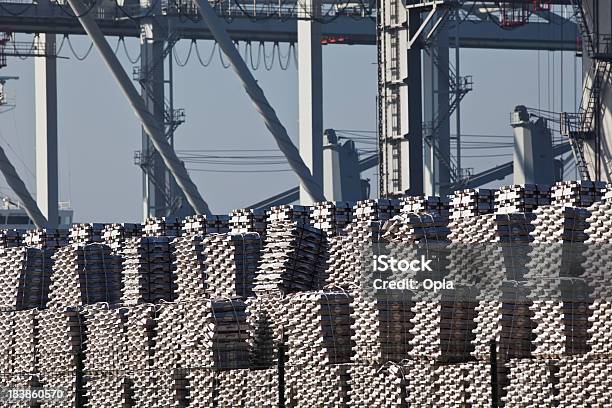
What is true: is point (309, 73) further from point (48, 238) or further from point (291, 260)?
point (291, 260)

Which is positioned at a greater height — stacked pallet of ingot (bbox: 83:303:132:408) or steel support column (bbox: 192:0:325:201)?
steel support column (bbox: 192:0:325:201)

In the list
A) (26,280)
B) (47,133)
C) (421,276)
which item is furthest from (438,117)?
(421,276)

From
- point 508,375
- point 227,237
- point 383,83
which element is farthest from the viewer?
point 383,83

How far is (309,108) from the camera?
33.6m

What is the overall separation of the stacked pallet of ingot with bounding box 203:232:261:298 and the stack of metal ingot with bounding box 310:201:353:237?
1.08 m

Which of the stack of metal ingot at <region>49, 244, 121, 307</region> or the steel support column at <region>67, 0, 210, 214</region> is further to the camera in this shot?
the steel support column at <region>67, 0, 210, 214</region>

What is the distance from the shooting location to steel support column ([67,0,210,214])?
97.4 feet

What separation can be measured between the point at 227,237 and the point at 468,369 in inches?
174

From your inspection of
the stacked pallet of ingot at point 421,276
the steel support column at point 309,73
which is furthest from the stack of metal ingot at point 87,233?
the steel support column at point 309,73

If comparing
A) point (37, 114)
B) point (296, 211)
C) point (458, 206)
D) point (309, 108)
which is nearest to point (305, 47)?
point (309, 108)

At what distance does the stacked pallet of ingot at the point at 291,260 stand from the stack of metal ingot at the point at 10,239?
664cm

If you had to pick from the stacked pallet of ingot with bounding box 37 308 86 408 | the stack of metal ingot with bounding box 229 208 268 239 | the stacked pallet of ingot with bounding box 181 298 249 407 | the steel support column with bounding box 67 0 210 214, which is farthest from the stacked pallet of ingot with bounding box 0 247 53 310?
the steel support column with bounding box 67 0 210 214

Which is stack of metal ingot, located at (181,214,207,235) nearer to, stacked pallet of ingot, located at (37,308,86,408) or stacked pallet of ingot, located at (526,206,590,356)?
stacked pallet of ingot, located at (37,308,86,408)

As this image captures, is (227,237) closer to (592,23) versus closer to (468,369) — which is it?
(468,369)
